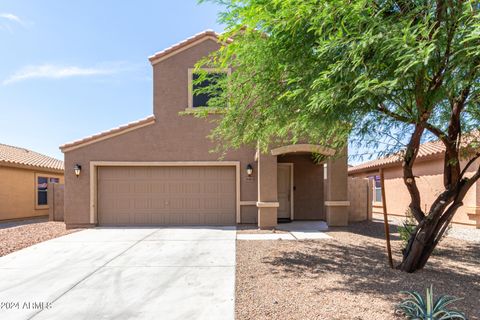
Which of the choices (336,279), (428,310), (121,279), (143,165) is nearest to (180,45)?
(143,165)

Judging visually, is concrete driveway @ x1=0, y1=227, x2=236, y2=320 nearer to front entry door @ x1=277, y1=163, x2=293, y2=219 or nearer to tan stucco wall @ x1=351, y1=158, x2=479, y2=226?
front entry door @ x1=277, y1=163, x2=293, y2=219

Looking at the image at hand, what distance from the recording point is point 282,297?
14.1 feet

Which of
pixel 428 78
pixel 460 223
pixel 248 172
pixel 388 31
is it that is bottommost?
pixel 460 223

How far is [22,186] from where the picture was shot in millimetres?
14711

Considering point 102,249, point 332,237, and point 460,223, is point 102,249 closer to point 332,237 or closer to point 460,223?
point 332,237

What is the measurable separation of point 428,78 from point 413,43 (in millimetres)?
1041

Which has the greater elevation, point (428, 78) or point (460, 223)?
point (428, 78)

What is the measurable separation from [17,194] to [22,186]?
523 millimetres

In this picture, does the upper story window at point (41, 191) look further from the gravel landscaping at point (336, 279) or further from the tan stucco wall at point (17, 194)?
the gravel landscaping at point (336, 279)

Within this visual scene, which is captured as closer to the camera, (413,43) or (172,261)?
(413,43)

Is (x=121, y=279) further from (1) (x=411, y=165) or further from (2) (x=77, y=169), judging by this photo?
(2) (x=77, y=169)

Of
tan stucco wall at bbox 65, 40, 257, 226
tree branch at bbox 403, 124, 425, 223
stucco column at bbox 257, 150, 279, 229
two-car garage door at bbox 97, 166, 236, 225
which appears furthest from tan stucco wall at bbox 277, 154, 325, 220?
tree branch at bbox 403, 124, 425, 223

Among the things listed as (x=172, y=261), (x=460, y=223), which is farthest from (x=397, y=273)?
(x=460, y=223)

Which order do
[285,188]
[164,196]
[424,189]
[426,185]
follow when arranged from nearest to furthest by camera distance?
A: [164,196] < [285,188] < [426,185] < [424,189]
